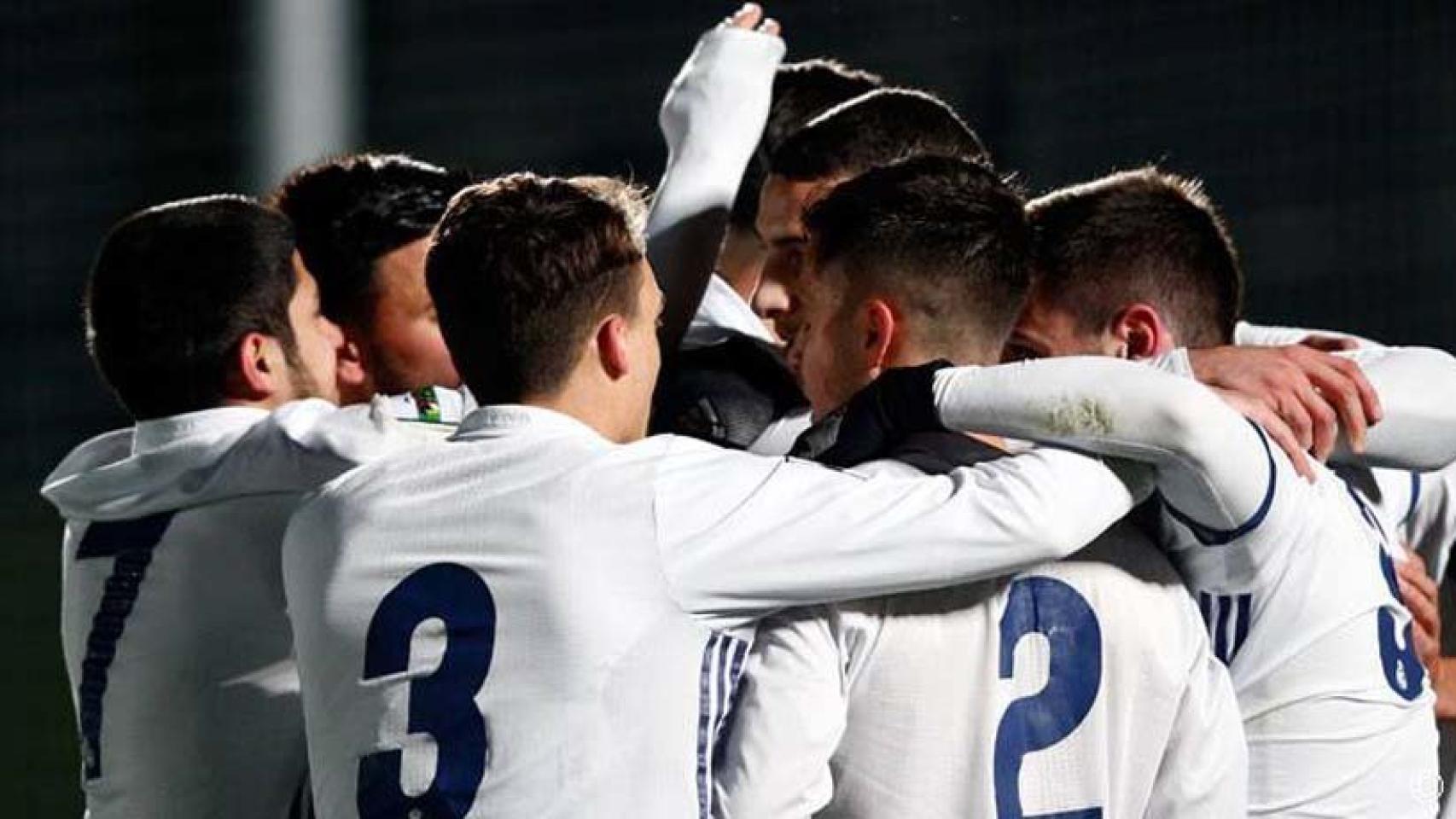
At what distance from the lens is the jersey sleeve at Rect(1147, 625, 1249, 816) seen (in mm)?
2330

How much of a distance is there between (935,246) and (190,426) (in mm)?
820

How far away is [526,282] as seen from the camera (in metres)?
2.33

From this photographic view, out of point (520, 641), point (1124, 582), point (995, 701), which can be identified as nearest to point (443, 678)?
point (520, 641)

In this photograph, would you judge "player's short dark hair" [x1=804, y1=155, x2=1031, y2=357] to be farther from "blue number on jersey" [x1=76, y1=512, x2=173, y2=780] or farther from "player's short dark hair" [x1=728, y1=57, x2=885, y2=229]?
"blue number on jersey" [x1=76, y1=512, x2=173, y2=780]

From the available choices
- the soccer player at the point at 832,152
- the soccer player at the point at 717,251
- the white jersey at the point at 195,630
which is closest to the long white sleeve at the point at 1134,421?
the soccer player at the point at 717,251

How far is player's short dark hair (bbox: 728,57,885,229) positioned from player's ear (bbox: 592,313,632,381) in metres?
0.81

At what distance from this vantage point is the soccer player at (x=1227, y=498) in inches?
88.7

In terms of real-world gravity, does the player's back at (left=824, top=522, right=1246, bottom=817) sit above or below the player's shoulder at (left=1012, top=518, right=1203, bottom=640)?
below

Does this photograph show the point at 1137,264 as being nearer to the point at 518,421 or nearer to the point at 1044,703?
the point at 1044,703

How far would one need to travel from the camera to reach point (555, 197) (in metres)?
2.37

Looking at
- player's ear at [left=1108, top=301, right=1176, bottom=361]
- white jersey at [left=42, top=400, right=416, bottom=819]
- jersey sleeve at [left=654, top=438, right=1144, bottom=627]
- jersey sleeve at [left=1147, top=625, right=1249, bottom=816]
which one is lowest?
white jersey at [left=42, top=400, right=416, bottom=819]

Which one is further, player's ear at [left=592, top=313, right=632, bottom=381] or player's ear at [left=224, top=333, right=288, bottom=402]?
player's ear at [left=224, top=333, right=288, bottom=402]

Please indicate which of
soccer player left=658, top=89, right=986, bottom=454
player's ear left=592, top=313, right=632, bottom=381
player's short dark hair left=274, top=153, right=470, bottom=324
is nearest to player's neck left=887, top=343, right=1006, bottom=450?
player's ear left=592, top=313, right=632, bottom=381

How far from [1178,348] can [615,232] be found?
21.2 inches
